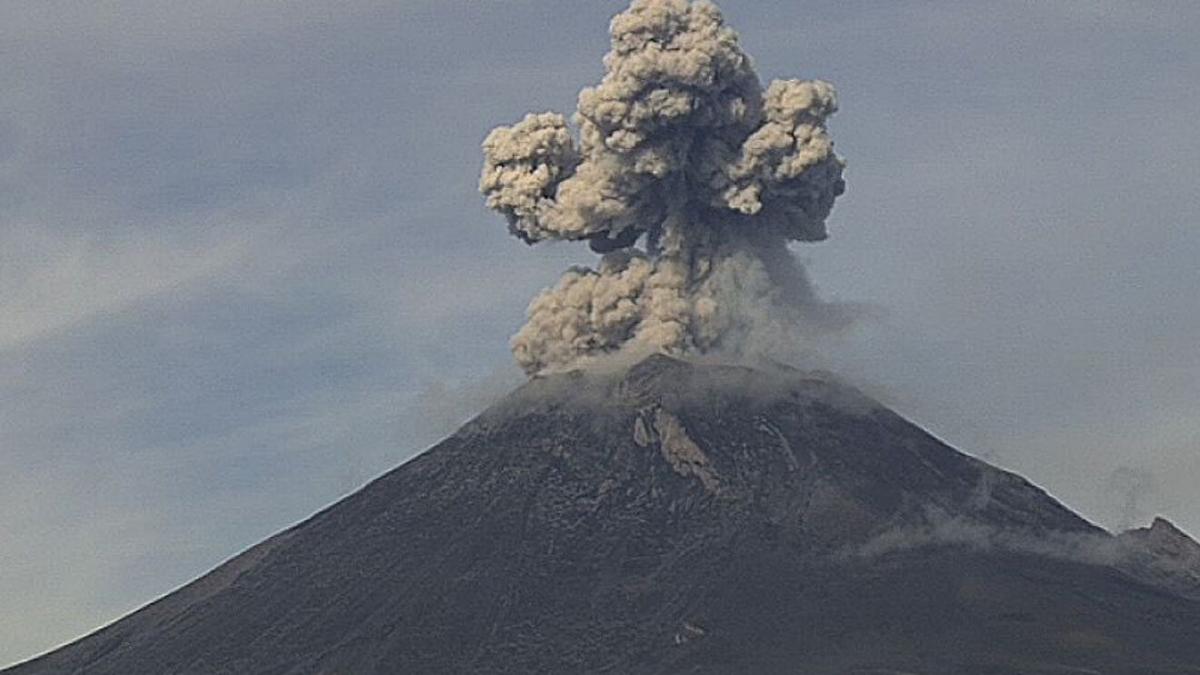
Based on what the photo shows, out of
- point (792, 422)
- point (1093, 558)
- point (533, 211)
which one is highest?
point (533, 211)

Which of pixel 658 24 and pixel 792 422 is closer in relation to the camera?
pixel 658 24

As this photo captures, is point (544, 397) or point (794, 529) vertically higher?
point (544, 397)

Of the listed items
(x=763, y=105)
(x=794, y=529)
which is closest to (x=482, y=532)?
(x=794, y=529)

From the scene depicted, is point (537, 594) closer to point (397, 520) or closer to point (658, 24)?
point (397, 520)
